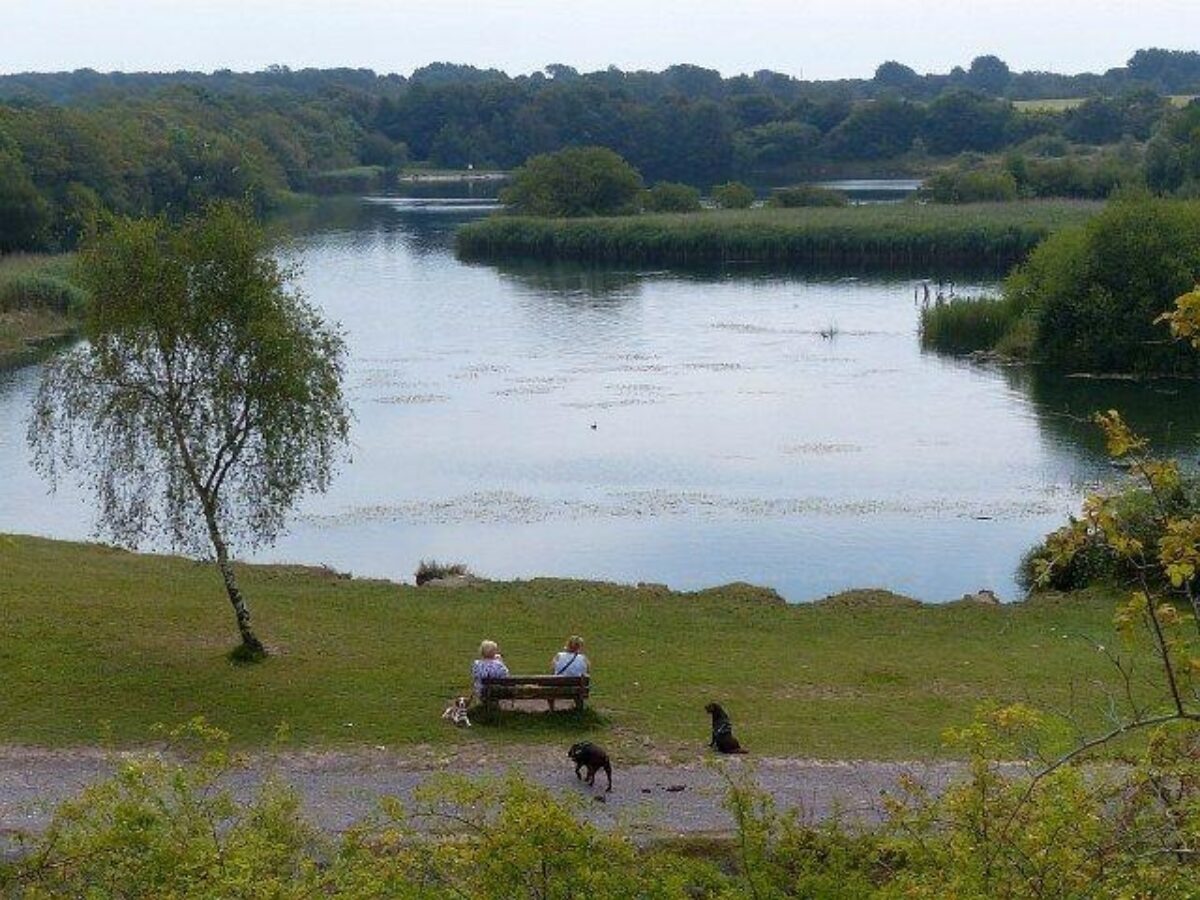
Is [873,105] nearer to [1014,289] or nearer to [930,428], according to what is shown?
[1014,289]

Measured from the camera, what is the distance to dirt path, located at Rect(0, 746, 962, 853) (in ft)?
57.5

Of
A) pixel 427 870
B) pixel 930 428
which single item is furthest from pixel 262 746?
pixel 930 428

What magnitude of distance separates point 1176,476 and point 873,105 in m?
197

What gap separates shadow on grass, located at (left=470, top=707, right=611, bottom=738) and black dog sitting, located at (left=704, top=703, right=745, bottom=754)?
184 cm

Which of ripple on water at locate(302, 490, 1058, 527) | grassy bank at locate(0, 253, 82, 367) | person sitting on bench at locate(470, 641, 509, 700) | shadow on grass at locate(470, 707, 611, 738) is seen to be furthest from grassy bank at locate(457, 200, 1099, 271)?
person sitting on bench at locate(470, 641, 509, 700)

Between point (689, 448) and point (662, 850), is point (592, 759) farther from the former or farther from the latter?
point (689, 448)

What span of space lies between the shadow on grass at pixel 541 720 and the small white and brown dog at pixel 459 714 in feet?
0.58

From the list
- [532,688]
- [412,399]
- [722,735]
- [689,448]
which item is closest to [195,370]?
[532,688]

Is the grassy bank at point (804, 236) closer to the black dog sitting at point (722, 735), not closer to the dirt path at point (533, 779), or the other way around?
the black dog sitting at point (722, 735)

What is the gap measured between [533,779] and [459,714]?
2549mm

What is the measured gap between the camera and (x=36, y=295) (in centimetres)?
7900

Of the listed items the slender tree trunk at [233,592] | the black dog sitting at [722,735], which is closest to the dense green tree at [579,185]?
the slender tree trunk at [233,592]

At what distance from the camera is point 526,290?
93.9m

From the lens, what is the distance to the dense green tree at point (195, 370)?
23484 millimetres
